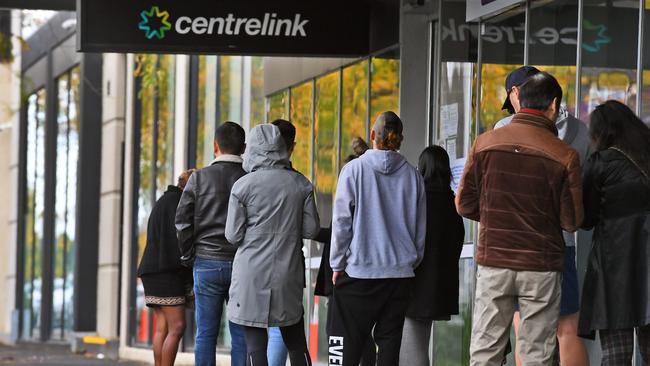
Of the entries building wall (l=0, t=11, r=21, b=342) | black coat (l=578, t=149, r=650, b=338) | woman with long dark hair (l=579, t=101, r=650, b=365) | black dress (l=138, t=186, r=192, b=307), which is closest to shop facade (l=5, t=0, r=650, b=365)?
building wall (l=0, t=11, r=21, b=342)

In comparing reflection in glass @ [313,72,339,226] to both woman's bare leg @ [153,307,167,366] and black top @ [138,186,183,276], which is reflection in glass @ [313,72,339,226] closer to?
woman's bare leg @ [153,307,167,366]

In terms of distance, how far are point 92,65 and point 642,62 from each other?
1739 cm

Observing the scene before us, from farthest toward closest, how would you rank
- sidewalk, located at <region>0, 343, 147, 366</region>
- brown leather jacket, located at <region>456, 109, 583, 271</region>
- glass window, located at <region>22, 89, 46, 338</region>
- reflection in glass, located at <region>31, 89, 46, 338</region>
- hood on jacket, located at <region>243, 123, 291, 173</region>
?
glass window, located at <region>22, 89, 46, 338</region> < reflection in glass, located at <region>31, 89, 46, 338</region> < sidewalk, located at <region>0, 343, 147, 366</region> < hood on jacket, located at <region>243, 123, 291, 173</region> < brown leather jacket, located at <region>456, 109, 583, 271</region>

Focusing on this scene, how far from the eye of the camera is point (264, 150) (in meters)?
9.54

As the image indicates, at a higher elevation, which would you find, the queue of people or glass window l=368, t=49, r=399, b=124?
glass window l=368, t=49, r=399, b=124

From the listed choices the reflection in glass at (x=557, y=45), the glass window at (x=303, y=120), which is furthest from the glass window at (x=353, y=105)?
the reflection in glass at (x=557, y=45)

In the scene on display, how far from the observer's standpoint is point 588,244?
9.95 meters

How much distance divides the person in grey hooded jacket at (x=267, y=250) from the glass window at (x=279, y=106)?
827 cm

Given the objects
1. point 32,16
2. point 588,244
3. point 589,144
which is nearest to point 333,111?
point 588,244

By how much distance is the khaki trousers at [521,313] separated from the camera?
7.55m

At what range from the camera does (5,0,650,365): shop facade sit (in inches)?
423

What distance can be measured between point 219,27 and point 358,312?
186 inches

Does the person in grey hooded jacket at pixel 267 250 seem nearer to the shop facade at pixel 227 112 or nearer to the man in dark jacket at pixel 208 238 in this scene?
the man in dark jacket at pixel 208 238

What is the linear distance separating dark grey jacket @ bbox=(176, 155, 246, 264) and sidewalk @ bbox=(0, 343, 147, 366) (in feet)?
33.2
